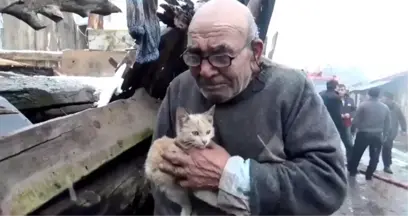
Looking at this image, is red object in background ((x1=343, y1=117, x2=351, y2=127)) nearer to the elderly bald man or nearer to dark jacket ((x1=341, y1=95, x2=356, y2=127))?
dark jacket ((x1=341, y1=95, x2=356, y2=127))

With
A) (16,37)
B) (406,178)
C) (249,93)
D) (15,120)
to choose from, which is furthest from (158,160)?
(16,37)

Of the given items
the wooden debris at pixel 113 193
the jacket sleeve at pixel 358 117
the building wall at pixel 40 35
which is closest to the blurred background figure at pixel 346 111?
the jacket sleeve at pixel 358 117

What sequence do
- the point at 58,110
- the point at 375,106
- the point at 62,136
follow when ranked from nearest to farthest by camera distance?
the point at 62,136 → the point at 58,110 → the point at 375,106

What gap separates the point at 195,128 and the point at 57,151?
0.74m

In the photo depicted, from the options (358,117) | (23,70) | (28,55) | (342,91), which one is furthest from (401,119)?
(23,70)

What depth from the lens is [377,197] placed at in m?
7.84

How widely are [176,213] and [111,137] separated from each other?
2.76 feet

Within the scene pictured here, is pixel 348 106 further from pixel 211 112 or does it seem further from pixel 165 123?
pixel 211 112

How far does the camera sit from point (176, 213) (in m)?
1.93

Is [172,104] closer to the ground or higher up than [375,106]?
higher up

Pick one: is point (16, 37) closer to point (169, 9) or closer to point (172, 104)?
point (169, 9)

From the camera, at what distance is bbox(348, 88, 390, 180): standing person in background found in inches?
339

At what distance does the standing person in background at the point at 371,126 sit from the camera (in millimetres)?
8617

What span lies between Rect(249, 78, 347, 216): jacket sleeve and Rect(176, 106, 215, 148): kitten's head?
20cm
